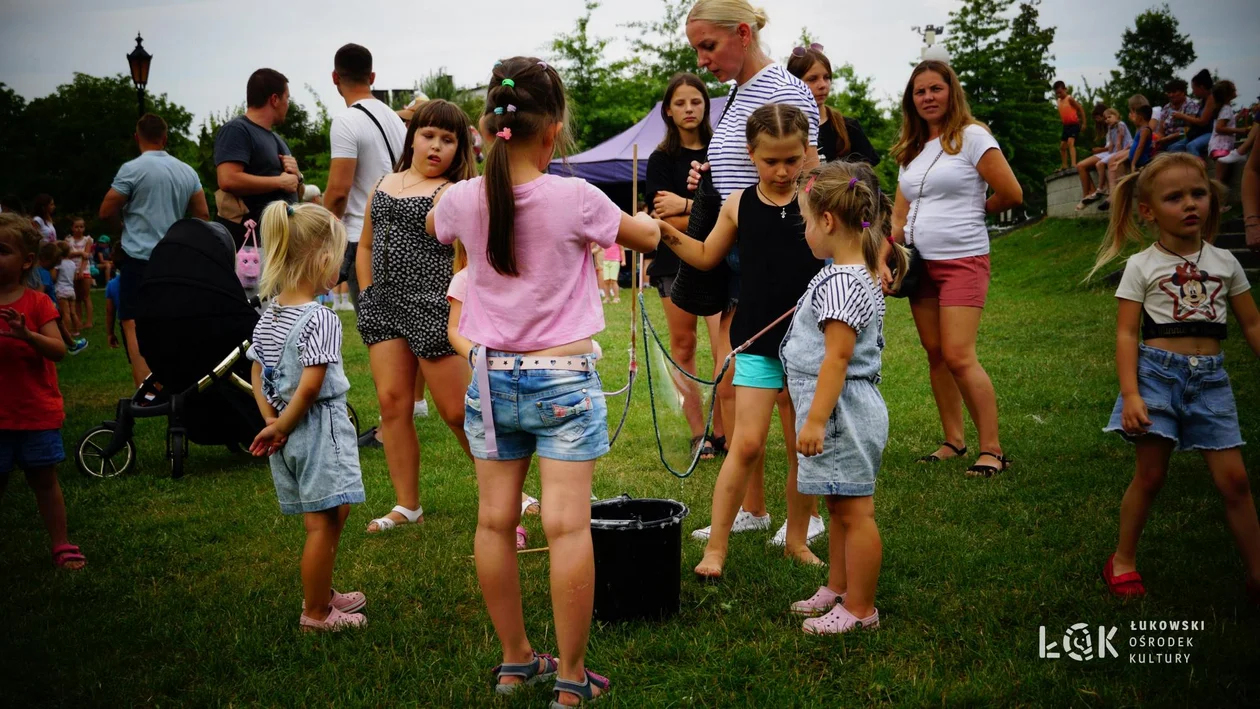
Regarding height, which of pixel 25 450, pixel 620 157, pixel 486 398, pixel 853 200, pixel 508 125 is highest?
pixel 620 157

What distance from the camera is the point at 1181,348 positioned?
3383 mm

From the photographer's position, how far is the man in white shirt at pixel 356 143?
224 inches

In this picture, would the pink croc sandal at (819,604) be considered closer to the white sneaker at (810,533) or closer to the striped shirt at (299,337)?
the white sneaker at (810,533)

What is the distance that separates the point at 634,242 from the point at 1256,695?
2233 millimetres

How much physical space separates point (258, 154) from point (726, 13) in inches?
140

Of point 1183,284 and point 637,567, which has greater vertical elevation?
point 1183,284

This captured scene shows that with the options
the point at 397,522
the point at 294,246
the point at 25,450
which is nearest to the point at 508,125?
the point at 294,246

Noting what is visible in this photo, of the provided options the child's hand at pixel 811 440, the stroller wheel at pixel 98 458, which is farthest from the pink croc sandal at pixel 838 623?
the stroller wheel at pixel 98 458

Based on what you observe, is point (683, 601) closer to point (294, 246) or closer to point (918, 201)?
point (294, 246)

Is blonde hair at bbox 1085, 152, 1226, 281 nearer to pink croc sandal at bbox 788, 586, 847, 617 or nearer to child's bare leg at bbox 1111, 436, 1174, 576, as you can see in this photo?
child's bare leg at bbox 1111, 436, 1174, 576

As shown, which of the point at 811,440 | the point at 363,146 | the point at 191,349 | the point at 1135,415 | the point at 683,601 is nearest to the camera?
the point at 811,440

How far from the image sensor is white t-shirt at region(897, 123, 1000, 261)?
545 centimetres

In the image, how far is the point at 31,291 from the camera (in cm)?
441

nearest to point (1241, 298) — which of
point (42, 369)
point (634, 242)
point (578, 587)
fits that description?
point (634, 242)
